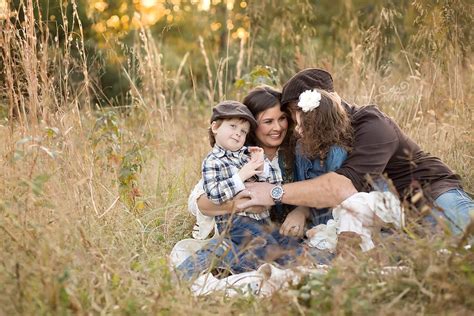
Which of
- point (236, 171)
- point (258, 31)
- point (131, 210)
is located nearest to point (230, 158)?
point (236, 171)

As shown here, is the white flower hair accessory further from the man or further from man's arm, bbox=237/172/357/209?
man's arm, bbox=237/172/357/209

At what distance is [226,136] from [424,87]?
2.68 m

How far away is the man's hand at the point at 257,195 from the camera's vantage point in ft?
12.2

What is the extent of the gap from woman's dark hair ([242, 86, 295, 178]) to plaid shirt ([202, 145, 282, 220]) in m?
0.16

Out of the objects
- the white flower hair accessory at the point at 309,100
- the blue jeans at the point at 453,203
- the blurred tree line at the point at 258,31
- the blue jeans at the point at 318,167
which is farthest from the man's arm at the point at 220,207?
the blurred tree line at the point at 258,31

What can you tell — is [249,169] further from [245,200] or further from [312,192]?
[312,192]

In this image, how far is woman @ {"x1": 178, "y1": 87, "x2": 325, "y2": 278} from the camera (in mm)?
3689

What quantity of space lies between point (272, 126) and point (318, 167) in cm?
35

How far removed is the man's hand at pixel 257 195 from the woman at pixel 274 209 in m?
0.05

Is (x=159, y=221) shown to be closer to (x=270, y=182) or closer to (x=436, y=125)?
(x=270, y=182)

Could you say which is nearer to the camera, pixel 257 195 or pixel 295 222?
pixel 257 195

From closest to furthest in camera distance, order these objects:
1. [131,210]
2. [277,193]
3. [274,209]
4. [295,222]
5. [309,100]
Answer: [309,100], [277,193], [295,222], [274,209], [131,210]

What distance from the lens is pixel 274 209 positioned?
160 inches

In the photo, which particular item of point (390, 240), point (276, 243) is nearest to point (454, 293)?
point (390, 240)
